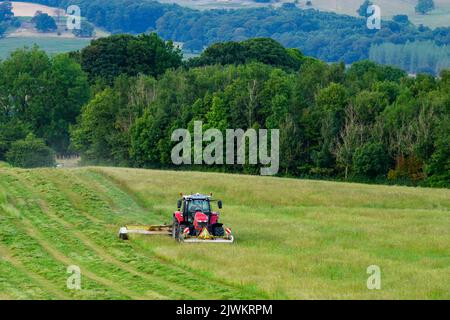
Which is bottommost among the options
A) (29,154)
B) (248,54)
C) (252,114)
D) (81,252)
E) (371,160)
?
(29,154)

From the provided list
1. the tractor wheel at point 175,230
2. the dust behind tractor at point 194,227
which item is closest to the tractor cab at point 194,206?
the dust behind tractor at point 194,227

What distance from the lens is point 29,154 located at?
381ft

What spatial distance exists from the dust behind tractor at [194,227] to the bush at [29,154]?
70.2m

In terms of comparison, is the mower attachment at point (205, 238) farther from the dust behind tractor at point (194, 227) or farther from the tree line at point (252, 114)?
the tree line at point (252, 114)

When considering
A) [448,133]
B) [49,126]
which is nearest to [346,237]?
[448,133]

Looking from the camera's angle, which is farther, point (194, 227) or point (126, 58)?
point (126, 58)

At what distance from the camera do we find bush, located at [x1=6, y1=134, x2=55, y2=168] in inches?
4552

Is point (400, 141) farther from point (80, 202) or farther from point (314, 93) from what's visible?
point (80, 202)

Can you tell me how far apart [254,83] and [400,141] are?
18219 mm

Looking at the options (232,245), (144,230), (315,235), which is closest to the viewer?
(232,245)

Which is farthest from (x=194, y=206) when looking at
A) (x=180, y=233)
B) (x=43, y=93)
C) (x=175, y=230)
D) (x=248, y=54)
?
(x=248, y=54)

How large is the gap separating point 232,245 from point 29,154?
75.2 meters

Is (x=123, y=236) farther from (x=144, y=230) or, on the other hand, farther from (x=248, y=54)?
(x=248, y=54)
